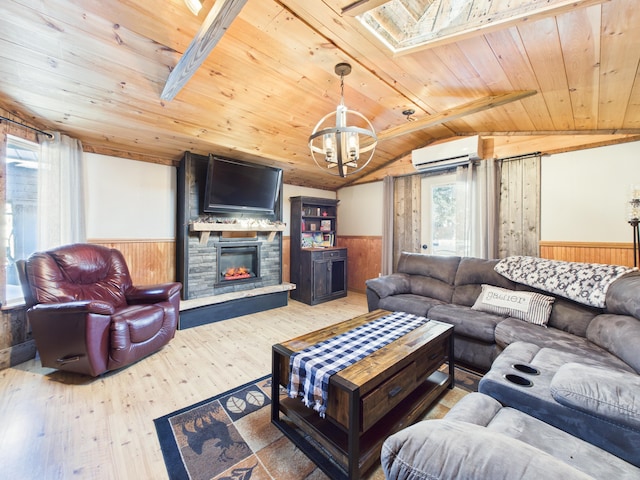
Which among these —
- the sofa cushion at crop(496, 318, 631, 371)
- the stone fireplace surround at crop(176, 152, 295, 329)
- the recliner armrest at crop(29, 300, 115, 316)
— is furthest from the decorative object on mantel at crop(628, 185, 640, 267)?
the recliner armrest at crop(29, 300, 115, 316)

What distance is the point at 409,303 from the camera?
2.92 meters

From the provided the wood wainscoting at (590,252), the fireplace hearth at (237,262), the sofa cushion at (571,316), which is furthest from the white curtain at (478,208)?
the fireplace hearth at (237,262)

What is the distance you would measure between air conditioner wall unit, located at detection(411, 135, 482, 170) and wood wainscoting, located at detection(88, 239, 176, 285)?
398 cm

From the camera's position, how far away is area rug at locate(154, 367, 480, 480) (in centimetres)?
139

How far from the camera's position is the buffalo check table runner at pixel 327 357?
1.42 m

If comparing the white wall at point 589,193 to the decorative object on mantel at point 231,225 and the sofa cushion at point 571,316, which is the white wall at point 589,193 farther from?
the decorative object on mantel at point 231,225

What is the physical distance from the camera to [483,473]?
57 centimetres

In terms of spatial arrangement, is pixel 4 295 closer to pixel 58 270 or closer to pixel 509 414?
pixel 58 270

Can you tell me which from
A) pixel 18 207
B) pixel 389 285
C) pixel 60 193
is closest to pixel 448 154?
pixel 389 285

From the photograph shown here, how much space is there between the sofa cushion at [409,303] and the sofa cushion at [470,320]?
0.11 m

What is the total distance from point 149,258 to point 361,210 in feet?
12.4

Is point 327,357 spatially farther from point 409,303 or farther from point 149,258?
point 149,258

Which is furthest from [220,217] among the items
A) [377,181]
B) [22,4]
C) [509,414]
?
[509,414]

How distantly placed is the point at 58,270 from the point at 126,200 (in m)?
1.34
